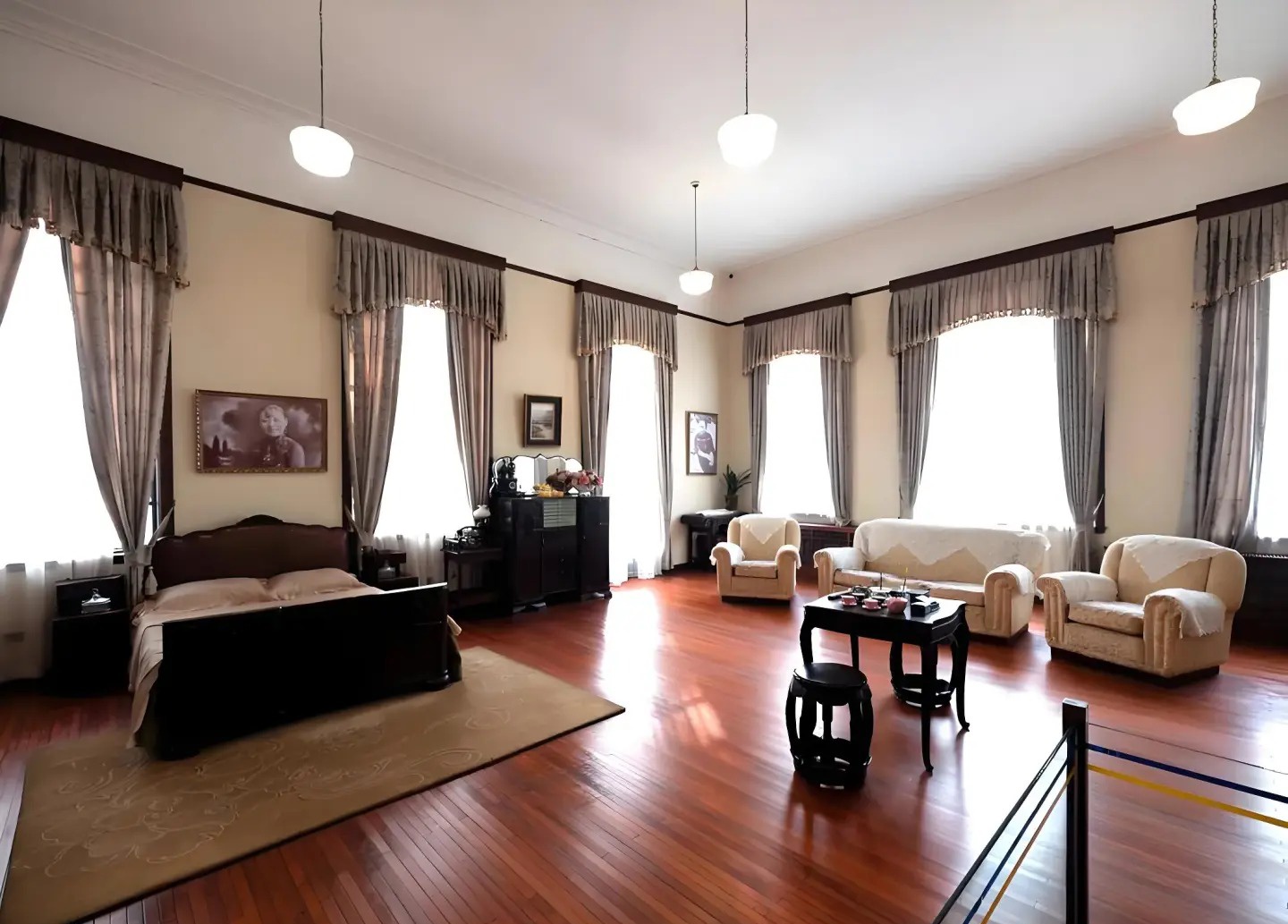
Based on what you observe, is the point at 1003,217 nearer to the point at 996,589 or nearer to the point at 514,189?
the point at 996,589

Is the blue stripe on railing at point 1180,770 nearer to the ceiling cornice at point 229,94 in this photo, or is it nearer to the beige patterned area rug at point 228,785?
the beige patterned area rug at point 228,785

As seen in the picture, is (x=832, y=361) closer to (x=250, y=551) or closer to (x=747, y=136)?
(x=747, y=136)

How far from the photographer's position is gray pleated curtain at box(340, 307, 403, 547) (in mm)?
5238

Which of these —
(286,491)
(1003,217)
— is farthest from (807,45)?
(286,491)

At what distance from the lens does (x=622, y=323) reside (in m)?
7.46

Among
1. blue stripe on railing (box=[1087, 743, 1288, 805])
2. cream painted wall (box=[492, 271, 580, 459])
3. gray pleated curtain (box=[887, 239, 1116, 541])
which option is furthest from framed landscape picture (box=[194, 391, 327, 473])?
gray pleated curtain (box=[887, 239, 1116, 541])

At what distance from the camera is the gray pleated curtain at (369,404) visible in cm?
524

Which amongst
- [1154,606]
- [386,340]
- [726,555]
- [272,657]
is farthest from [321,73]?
[1154,606]

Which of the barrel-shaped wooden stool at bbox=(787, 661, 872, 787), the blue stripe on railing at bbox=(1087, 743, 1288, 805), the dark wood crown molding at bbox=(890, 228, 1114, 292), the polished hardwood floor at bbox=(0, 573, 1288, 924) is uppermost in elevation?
the dark wood crown molding at bbox=(890, 228, 1114, 292)

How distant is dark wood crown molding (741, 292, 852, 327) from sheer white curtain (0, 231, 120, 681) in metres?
7.28

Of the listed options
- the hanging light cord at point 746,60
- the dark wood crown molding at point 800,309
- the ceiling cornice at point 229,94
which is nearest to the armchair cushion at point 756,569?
the dark wood crown molding at point 800,309

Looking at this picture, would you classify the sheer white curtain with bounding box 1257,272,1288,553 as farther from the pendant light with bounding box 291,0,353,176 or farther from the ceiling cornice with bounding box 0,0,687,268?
the pendant light with bounding box 291,0,353,176

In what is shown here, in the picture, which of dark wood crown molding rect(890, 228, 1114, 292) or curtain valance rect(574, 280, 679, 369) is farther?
curtain valance rect(574, 280, 679, 369)

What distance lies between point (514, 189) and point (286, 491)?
3.84m
